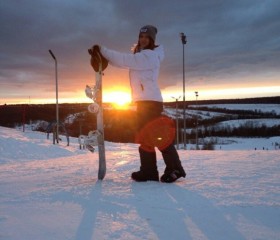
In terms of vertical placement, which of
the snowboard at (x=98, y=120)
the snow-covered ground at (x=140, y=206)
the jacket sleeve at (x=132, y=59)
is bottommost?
the snow-covered ground at (x=140, y=206)

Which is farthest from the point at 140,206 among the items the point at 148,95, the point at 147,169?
the point at 148,95

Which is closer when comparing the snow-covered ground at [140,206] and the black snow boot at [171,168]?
the snow-covered ground at [140,206]

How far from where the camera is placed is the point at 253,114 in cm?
11769

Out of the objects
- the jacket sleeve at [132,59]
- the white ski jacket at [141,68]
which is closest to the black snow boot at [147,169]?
the white ski jacket at [141,68]

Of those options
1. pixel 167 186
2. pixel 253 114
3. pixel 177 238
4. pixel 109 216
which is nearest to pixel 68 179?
pixel 167 186

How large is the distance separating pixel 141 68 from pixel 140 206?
57.6 inches

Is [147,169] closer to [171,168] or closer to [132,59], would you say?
[171,168]

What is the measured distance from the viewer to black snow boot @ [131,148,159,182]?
3.68m

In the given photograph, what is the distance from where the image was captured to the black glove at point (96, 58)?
3.51 metres

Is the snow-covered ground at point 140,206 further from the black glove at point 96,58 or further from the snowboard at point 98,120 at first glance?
the black glove at point 96,58

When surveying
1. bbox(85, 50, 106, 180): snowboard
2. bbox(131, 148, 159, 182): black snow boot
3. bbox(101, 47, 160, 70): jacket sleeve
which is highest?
bbox(101, 47, 160, 70): jacket sleeve

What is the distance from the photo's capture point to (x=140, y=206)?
260cm

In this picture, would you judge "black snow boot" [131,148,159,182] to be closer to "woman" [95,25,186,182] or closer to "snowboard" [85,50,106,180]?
"woman" [95,25,186,182]

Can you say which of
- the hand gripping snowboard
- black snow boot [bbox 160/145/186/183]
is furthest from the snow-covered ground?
the hand gripping snowboard
